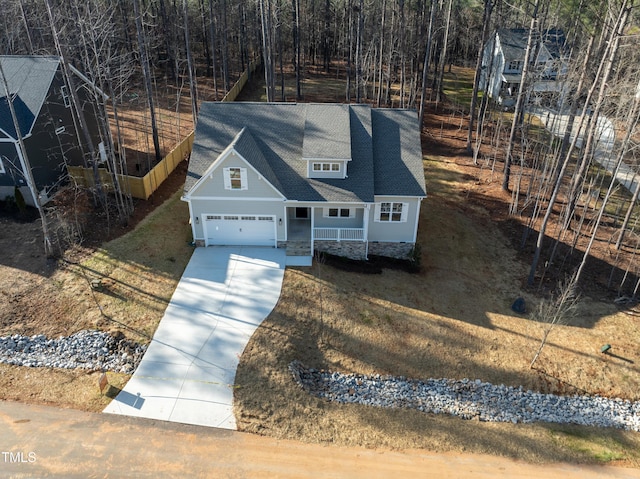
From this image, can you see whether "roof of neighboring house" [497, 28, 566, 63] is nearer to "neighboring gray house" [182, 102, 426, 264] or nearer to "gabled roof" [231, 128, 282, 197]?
"neighboring gray house" [182, 102, 426, 264]

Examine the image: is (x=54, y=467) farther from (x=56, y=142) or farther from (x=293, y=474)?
(x=56, y=142)

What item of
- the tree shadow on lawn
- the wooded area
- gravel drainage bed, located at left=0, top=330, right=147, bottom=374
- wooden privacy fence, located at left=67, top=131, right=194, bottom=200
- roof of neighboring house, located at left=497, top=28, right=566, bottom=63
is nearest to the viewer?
the tree shadow on lawn

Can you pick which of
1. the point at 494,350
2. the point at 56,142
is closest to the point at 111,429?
the point at 494,350

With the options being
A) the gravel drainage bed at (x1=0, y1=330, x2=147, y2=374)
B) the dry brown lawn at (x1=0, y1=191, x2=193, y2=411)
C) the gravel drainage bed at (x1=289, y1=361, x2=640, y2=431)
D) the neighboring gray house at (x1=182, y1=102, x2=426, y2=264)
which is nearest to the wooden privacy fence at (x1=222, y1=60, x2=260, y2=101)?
the neighboring gray house at (x1=182, y1=102, x2=426, y2=264)

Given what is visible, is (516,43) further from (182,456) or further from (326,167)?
(182,456)

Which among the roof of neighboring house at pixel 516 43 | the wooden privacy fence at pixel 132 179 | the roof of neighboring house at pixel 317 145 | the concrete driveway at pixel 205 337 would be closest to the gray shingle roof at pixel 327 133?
the roof of neighboring house at pixel 317 145

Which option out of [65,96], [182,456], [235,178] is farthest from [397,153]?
[65,96]
